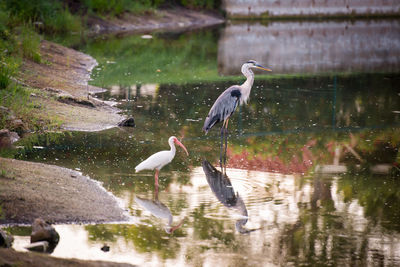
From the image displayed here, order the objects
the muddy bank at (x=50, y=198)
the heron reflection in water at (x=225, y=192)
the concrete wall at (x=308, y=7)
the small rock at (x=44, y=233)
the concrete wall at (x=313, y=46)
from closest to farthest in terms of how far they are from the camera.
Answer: the small rock at (x=44, y=233) < the muddy bank at (x=50, y=198) < the heron reflection in water at (x=225, y=192) < the concrete wall at (x=313, y=46) < the concrete wall at (x=308, y=7)

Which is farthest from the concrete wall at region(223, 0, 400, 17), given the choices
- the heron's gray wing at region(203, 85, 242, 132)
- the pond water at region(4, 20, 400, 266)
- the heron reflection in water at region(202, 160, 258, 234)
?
the heron reflection in water at region(202, 160, 258, 234)

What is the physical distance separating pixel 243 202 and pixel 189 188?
0.97 metres

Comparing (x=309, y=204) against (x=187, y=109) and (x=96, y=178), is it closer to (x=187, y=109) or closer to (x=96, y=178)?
(x=96, y=178)

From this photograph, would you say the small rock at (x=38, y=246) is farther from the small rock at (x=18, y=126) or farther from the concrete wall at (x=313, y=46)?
the concrete wall at (x=313, y=46)

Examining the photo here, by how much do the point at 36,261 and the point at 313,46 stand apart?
28713 mm

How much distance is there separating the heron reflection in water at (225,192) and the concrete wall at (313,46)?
1298 cm

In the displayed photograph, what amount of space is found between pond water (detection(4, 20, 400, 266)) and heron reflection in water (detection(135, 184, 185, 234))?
0.02 meters

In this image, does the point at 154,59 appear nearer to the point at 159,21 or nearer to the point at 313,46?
the point at 313,46

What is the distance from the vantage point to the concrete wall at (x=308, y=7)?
172 ft

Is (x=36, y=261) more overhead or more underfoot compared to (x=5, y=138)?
more overhead

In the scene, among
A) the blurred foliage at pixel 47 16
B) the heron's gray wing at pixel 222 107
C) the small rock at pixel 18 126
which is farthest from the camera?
the blurred foliage at pixel 47 16

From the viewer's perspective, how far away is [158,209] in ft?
29.8

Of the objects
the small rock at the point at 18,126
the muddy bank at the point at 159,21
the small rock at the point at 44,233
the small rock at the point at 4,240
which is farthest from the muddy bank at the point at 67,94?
the muddy bank at the point at 159,21

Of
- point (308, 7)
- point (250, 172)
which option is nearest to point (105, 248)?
point (250, 172)
